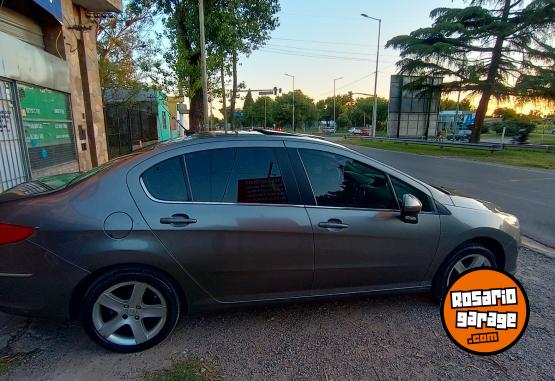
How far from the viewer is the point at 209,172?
7.89ft

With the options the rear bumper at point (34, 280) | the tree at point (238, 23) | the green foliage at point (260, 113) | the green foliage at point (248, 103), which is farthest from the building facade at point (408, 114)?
the green foliage at point (248, 103)

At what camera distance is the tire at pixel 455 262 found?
9.37 feet

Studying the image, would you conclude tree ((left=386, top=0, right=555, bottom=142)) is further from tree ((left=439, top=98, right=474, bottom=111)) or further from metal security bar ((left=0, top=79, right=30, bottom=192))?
metal security bar ((left=0, top=79, right=30, bottom=192))

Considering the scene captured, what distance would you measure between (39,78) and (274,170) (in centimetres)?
613

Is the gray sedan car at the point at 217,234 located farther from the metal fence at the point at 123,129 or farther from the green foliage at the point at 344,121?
the green foliage at the point at 344,121

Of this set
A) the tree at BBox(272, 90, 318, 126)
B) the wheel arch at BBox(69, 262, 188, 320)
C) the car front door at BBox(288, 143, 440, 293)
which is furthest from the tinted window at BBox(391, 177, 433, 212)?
the tree at BBox(272, 90, 318, 126)

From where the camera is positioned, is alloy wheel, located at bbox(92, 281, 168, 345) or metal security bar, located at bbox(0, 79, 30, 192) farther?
metal security bar, located at bbox(0, 79, 30, 192)

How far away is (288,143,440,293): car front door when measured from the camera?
2.51 metres

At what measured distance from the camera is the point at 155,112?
20.9 m

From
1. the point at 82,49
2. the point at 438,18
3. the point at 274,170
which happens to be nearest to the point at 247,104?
the point at 438,18

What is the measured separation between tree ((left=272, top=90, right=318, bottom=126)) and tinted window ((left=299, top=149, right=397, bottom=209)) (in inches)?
2736

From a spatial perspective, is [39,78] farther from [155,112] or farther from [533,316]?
[155,112]

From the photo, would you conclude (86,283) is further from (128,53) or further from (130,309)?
(128,53)

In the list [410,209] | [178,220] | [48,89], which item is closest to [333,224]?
[410,209]
